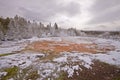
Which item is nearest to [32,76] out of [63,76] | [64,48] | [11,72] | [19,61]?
[11,72]

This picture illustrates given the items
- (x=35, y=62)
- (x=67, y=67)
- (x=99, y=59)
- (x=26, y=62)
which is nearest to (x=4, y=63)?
(x=26, y=62)

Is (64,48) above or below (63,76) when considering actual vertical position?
above

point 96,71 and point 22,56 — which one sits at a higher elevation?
point 22,56

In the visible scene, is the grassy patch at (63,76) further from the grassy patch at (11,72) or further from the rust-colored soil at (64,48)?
the rust-colored soil at (64,48)

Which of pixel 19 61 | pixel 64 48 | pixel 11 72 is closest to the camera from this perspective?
pixel 11 72

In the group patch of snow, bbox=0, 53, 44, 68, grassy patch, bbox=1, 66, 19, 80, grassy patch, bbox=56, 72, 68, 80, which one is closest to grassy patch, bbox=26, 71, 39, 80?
grassy patch, bbox=1, 66, 19, 80

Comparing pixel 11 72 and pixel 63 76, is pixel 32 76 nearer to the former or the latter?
pixel 11 72

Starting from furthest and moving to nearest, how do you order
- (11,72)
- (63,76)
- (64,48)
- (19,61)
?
(64,48)
(19,61)
(11,72)
(63,76)

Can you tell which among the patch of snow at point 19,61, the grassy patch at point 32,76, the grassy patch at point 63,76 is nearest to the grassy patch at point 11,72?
the patch of snow at point 19,61

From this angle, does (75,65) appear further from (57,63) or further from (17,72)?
(17,72)

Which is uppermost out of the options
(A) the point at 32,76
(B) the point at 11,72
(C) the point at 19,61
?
(C) the point at 19,61

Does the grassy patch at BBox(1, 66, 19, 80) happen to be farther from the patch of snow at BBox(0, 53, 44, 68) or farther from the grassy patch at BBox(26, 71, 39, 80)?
the grassy patch at BBox(26, 71, 39, 80)

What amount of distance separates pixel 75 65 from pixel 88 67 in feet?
8.94

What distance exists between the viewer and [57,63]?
3192 cm
